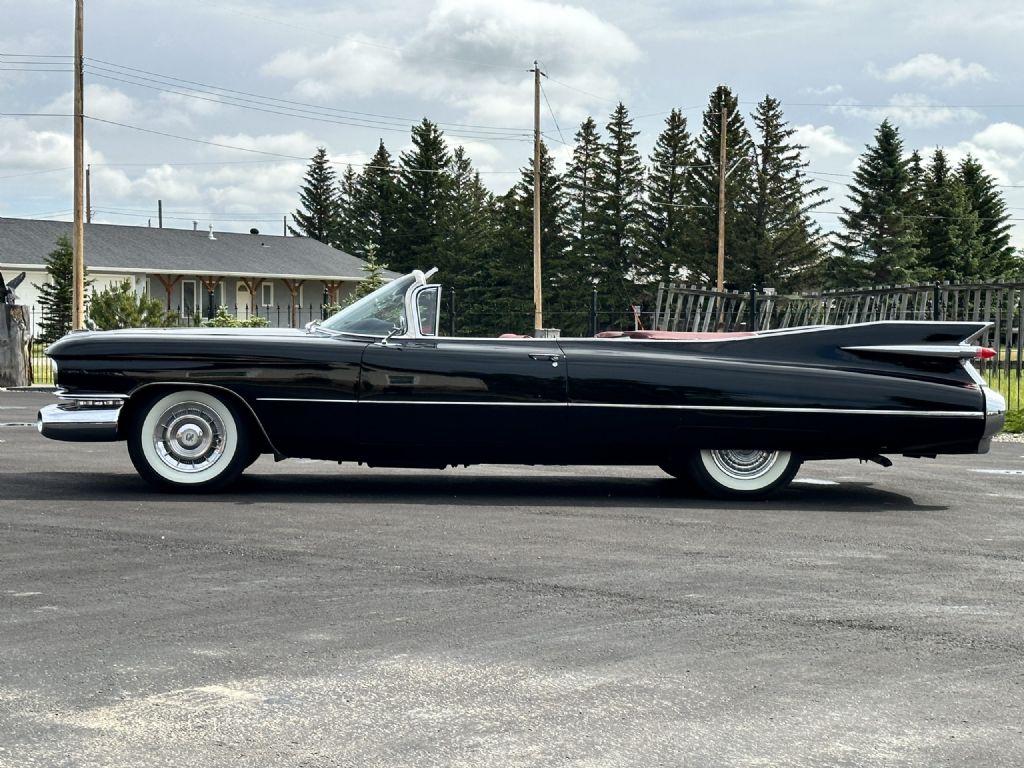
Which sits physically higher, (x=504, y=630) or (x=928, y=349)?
(x=928, y=349)

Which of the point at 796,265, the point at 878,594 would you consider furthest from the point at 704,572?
the point at 796,265

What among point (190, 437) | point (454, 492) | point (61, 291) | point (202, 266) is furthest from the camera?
point (202, 266)

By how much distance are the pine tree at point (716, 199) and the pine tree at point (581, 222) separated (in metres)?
6.33

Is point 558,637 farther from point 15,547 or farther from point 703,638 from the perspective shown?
point 15,547

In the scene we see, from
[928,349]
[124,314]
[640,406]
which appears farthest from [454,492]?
[124,314]

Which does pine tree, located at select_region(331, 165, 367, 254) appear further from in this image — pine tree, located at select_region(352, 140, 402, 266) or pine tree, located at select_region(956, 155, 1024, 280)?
pine tree, located at select_region(956, 155, 1024, 280)

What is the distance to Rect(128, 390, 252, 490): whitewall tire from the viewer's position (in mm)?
8820

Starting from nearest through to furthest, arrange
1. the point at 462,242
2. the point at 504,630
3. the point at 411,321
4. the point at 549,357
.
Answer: the point at 504,630
the point at 549,357
the point at 411,321
the point at 462,242

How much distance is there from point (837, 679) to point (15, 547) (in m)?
4.40

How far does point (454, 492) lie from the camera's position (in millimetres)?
9273

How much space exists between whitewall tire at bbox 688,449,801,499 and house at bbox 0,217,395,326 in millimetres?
52120

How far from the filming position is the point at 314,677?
457 cm

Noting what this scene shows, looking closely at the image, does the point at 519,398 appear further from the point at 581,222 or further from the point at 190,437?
the point at 581,222

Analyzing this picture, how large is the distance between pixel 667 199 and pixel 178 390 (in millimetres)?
69432
